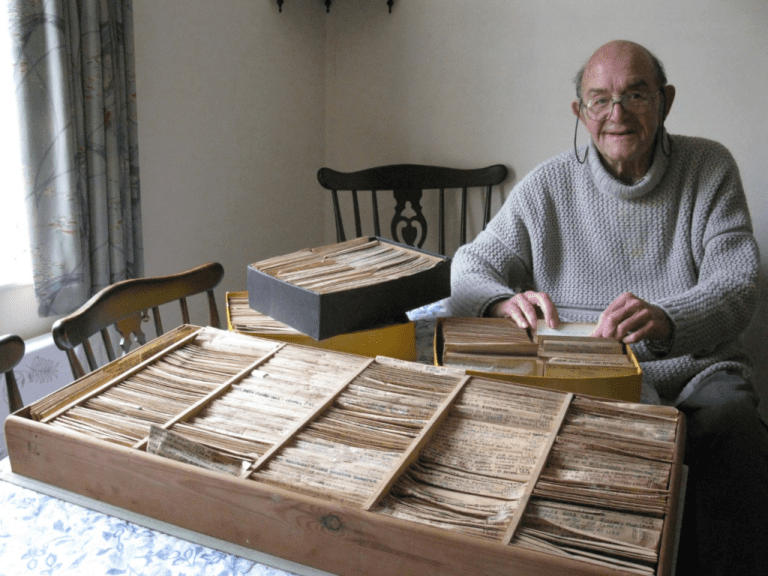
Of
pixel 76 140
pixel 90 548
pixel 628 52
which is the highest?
pixel 628 52

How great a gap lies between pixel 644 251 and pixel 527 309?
1.79ft

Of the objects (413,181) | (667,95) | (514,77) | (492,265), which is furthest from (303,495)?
(514,77)

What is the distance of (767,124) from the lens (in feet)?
8.16

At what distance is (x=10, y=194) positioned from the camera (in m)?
A: 1.95

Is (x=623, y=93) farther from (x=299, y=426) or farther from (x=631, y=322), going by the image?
(x=299, y=426)

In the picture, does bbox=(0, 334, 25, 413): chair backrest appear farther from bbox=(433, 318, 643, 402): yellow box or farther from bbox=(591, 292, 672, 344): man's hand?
bbox=(591, 292, 672, 344): man's hand

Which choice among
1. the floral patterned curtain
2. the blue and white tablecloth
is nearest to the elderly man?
the blue and white tablecloth

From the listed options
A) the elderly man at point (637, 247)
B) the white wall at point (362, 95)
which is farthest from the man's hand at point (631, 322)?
the white wall at point (362, 95)

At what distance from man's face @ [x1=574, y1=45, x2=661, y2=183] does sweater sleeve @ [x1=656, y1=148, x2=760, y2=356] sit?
0.19 metres

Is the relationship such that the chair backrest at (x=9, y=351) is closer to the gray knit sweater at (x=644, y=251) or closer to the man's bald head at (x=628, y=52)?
Answer: the gray knit sweater at (x=644, y=251)

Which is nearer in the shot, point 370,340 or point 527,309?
point 370,340

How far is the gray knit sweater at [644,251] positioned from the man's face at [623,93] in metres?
0.06

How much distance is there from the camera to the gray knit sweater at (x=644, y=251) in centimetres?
151

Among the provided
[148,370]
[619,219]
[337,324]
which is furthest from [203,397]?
[619,219]
